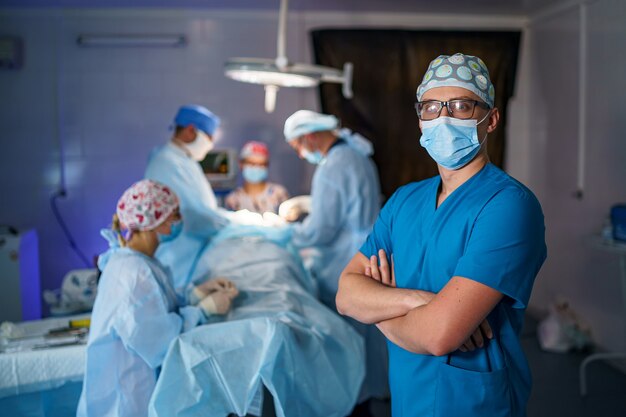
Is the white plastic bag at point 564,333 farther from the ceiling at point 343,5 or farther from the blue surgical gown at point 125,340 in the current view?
the blue surgical gown at point 125,340

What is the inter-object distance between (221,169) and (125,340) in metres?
2.15

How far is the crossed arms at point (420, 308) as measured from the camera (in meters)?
1.31

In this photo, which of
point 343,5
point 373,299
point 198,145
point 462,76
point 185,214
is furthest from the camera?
point 343,5

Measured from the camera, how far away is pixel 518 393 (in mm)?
1471

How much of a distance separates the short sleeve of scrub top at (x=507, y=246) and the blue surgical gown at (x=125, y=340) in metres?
1.15

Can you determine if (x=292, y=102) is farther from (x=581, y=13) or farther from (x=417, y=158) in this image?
(x=581, y=13)

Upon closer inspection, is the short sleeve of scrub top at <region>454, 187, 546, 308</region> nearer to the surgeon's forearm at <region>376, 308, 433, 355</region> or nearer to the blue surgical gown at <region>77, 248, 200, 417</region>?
the surgeon's forearm at <region>376, 308, 433, 355</region>

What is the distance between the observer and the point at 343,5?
4.45 meters

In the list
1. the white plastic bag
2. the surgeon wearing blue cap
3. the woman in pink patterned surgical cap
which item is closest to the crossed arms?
the woman in pink patterned surgical cap

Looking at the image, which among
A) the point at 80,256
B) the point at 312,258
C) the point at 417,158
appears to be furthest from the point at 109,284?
the point at 417,158

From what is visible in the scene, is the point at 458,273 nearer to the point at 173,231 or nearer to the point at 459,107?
the point at 459,107

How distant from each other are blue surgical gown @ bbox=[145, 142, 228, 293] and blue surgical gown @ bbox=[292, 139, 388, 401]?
49 cm

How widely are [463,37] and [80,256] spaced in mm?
3267

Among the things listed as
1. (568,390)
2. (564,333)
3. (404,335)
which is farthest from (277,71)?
(564,333)
